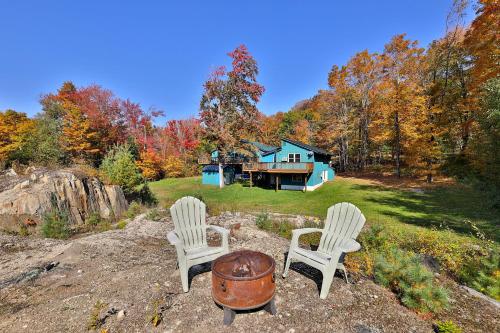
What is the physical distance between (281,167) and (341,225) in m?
15.6

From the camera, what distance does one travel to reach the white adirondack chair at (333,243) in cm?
313

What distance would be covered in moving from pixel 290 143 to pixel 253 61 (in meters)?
8.11

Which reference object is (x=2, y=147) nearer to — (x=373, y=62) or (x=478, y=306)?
(x=478, y=306)

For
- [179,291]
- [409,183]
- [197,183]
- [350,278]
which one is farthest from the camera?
[197,183]

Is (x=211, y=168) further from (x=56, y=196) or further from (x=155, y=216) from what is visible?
(x=56, y=196)

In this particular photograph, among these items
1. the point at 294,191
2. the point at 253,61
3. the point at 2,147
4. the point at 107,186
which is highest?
the point at 253,61

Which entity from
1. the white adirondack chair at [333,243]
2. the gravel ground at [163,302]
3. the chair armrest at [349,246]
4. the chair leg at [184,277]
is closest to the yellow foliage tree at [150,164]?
the gravel ground at [163,302]

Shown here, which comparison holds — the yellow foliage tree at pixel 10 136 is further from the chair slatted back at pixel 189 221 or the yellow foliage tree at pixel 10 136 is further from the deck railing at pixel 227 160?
the chair slatted back at pixel 189 221

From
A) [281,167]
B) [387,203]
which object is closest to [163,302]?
[387,203]

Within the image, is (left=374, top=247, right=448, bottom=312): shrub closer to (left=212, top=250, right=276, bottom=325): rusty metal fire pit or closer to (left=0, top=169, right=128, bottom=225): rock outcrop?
(left=212, top=250, right=276, bottom=325): rusty metal fire pit

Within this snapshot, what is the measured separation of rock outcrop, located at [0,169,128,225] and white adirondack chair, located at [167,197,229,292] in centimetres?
627

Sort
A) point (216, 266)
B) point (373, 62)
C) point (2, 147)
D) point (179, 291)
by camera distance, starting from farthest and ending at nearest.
Result: 1. point (373, 62)
2. point (2, 147)
3. point (179, 291)
4. point (216, 266)

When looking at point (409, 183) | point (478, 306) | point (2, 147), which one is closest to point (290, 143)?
point (409, 183)

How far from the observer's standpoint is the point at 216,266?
2.81 m
